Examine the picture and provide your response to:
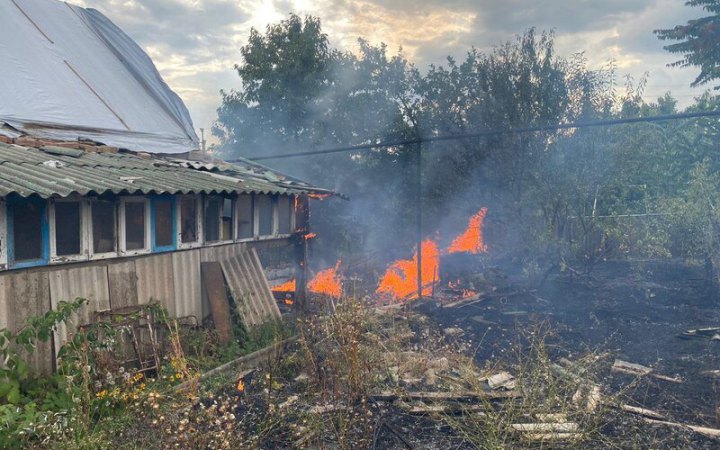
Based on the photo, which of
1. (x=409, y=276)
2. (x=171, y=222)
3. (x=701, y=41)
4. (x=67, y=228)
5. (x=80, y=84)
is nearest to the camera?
(x=67, y=228)

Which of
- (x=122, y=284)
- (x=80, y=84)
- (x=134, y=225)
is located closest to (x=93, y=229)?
(x=134, y=225)

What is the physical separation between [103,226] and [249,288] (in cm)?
346

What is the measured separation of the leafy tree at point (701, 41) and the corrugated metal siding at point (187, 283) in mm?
28931

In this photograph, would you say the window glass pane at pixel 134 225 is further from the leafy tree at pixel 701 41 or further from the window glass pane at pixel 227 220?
the leafy tree at pixel 701 41

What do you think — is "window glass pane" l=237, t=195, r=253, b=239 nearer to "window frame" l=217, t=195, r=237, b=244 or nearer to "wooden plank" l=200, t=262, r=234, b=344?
"window frame" l=217, t=195, r=237, b=244

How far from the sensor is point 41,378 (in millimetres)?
6523

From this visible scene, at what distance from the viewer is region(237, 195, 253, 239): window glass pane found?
10.4 meters

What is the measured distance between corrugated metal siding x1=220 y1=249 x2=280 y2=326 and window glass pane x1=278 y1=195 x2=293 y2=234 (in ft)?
4.34

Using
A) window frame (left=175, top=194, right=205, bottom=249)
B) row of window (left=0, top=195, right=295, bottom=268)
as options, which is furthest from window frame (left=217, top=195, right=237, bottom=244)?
window frame (left=175, top=194, right=205, bottom=249)

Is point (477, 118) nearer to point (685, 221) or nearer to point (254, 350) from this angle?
point (685, 221)

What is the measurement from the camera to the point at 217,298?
9.23 metres

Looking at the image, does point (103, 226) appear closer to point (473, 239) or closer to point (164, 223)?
point (164, 223)

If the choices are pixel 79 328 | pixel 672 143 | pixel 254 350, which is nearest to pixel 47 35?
pixel 79 328

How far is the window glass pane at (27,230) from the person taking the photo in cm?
632
